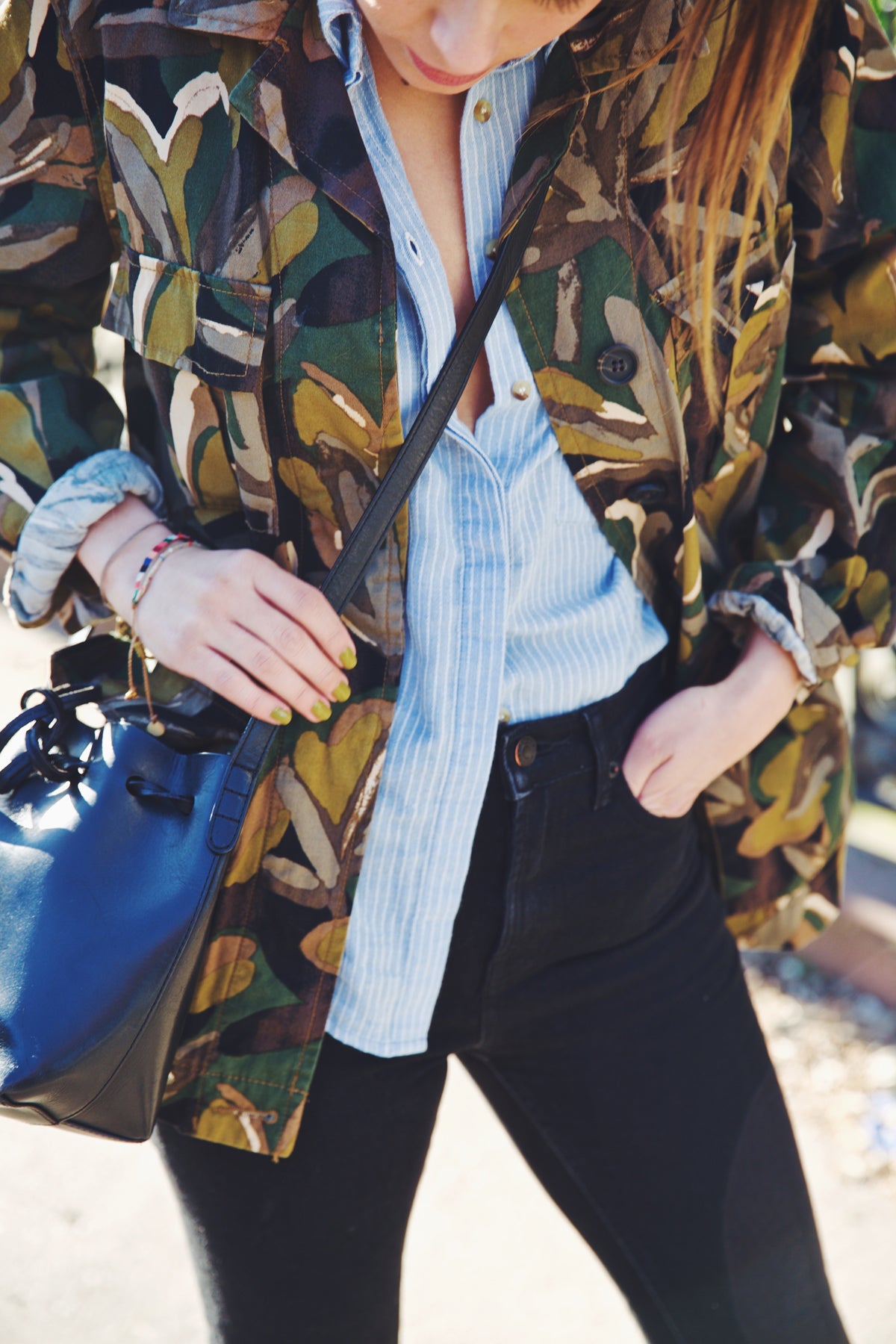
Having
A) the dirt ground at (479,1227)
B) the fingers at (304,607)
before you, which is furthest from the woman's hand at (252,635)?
the dirt ground at (479,1227)

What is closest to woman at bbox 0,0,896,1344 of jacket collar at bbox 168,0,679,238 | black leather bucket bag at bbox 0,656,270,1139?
jacket collar at bbox 168,0,679,238

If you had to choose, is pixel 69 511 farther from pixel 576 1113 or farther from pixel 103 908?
pixel 576 1113

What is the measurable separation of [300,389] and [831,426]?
0.68m

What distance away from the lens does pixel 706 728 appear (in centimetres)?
136

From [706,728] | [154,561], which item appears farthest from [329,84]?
[706,728]

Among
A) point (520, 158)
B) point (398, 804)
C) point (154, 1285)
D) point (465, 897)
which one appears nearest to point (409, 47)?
point (520, 158)

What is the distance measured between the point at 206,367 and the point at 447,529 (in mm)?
286

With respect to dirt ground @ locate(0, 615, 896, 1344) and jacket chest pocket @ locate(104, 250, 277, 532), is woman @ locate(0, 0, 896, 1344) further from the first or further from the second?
dirt ground @ locate(0, 615, 896, 1344)

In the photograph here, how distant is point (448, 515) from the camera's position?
1.20m

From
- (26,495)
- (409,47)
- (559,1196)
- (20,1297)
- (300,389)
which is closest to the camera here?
(409,47)

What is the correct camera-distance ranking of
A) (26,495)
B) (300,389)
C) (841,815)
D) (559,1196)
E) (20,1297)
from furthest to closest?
1. (20,1297)
2. (841,815)
3. (559,1196)
4. (26,495)
5. (300,389)

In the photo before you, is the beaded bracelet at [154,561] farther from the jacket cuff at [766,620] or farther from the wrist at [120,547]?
the jacket cuff at [766,620]

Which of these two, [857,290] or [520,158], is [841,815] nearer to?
[857,290]

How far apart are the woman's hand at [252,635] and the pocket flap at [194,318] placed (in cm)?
18
